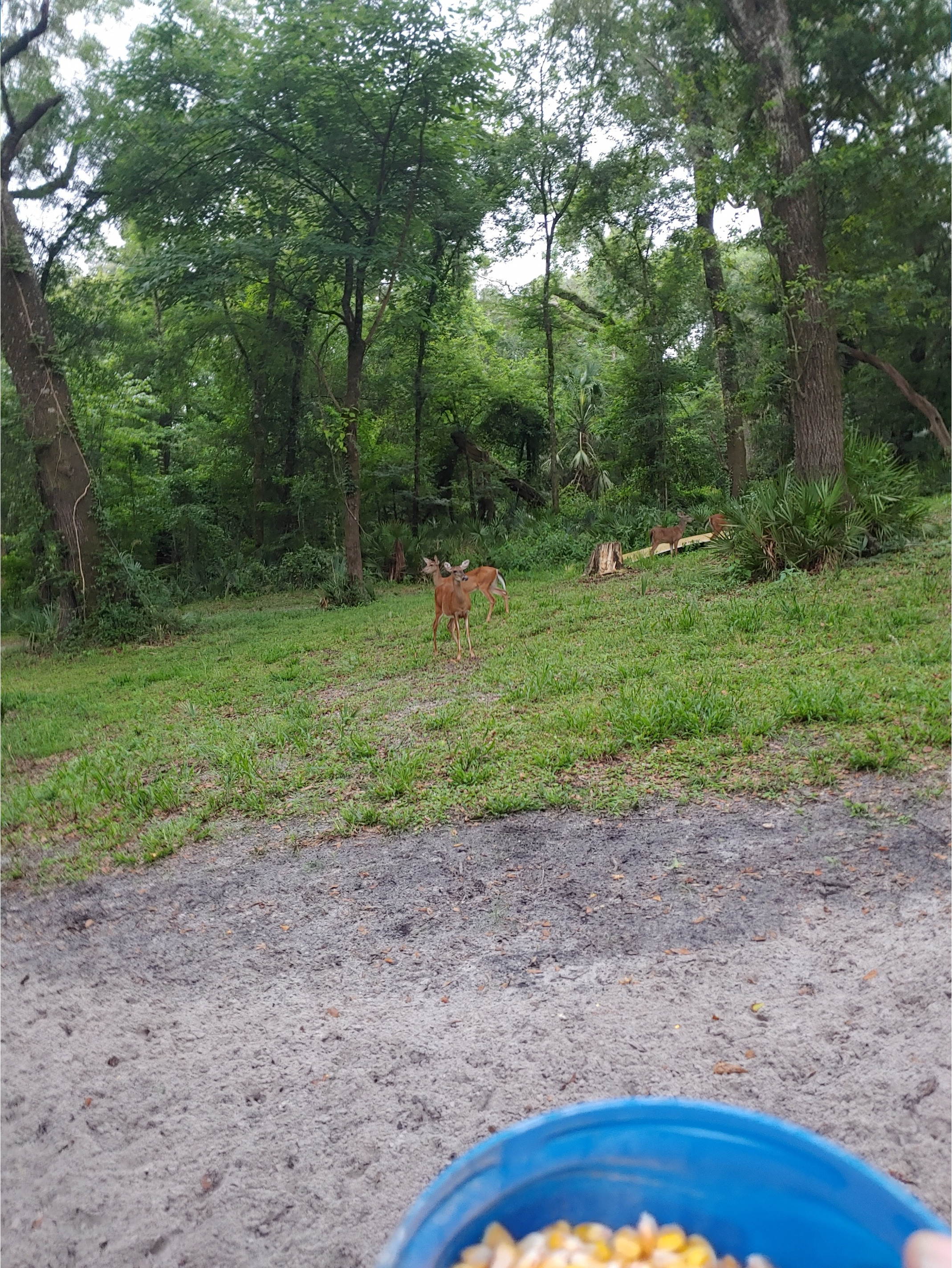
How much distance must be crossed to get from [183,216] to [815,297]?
34.6ft

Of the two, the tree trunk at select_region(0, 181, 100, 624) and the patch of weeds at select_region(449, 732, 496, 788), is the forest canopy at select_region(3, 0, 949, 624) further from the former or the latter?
the patch of weeds at select_region(449, 732, 496, 788)

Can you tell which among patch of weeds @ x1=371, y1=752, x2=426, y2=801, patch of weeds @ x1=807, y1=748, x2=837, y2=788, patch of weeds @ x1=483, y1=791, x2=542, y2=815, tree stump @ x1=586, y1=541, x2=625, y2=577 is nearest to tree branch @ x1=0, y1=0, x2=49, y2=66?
tree stump @ x1=586, y1=541, x2=625, y2=577

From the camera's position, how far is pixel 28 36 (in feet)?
40.9

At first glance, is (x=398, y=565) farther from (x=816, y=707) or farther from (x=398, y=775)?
(x=816, y=707)

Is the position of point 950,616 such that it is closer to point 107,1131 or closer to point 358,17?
point 107,1131

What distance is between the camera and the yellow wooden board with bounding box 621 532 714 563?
13.7 meters

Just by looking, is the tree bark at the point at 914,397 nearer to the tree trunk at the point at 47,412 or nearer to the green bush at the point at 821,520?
the green bush at the point at 821,520

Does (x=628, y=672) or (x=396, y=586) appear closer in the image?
(x=628, y=672)

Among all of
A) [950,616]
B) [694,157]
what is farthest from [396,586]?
[950,616]

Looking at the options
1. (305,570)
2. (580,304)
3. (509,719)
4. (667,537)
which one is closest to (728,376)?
(667,537)

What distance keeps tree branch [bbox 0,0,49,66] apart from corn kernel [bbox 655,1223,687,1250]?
1599 cm

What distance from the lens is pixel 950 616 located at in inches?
247

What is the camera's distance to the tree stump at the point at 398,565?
56.5 ft

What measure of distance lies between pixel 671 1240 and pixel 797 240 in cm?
1092
